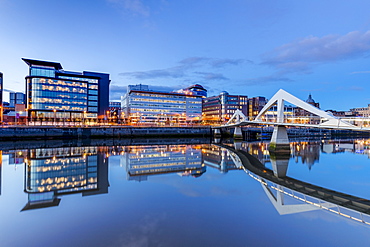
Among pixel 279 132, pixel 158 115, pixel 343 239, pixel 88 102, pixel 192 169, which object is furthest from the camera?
pixel 158 115

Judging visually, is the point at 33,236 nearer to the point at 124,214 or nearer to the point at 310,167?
the point at 124,214

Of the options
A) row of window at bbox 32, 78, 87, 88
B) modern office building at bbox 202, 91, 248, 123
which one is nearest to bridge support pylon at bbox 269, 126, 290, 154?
row of window at bbox 32, 78, 87, 88

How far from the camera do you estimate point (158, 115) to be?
345 feet

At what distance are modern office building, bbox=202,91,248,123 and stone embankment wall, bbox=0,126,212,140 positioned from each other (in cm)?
5207

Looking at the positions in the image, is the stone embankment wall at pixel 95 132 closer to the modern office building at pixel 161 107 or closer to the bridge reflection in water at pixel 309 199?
the modern office building at pixel 161 107

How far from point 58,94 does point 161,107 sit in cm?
4270

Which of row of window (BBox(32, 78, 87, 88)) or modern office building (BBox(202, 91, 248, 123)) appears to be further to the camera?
modern office building (BBox(202, 91, 248, 123))

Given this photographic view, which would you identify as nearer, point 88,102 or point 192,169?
point 192,169

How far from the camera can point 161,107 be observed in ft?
349

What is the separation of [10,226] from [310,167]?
76.4 ft

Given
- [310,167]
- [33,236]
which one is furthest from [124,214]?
[310,167]

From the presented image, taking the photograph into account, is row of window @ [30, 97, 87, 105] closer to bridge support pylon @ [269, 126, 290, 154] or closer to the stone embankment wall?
the stone embankment wall

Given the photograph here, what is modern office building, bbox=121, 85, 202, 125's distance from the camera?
101 m

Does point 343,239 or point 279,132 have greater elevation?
point 279,132
